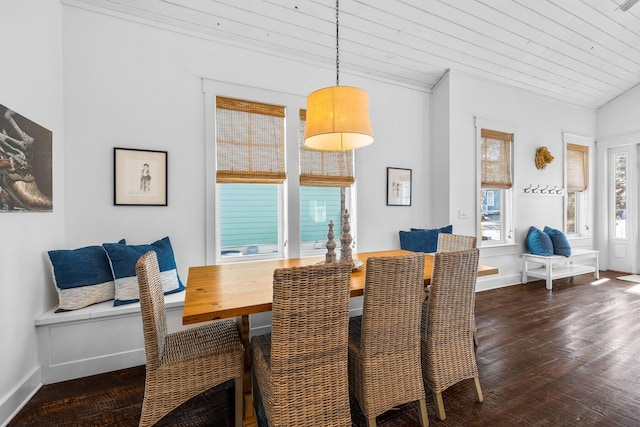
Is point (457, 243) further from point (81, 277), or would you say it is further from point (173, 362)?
point (81, 277)

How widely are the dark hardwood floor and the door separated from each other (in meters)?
2.96

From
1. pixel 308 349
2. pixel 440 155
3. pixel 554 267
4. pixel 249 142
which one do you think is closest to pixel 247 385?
pixel 308 349

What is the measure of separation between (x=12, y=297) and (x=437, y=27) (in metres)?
4.21

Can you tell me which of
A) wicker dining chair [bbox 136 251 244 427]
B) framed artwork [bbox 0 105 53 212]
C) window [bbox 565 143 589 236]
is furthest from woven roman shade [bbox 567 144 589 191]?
framed artwork [bbox 0 105 53 212]

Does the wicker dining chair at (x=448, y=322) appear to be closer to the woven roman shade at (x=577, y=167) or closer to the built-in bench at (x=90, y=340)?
the built-in bench at (x=90, y=340)

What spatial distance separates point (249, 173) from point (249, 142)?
0.33m

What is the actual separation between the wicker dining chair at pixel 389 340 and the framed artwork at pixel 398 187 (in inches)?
94.6

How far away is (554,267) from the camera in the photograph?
15.8 feet

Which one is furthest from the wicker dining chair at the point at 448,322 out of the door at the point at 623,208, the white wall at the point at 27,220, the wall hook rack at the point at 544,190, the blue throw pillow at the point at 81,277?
the door at the point at 623,208

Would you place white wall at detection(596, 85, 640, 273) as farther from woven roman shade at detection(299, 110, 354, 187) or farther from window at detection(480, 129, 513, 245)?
woven roman shade at detection(299, 110, 354, 187)

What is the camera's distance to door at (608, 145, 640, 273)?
16.8 ft

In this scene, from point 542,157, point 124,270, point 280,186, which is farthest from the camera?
point 542,157

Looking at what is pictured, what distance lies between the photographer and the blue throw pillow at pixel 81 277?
2135 millimetres

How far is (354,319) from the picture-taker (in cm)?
208
